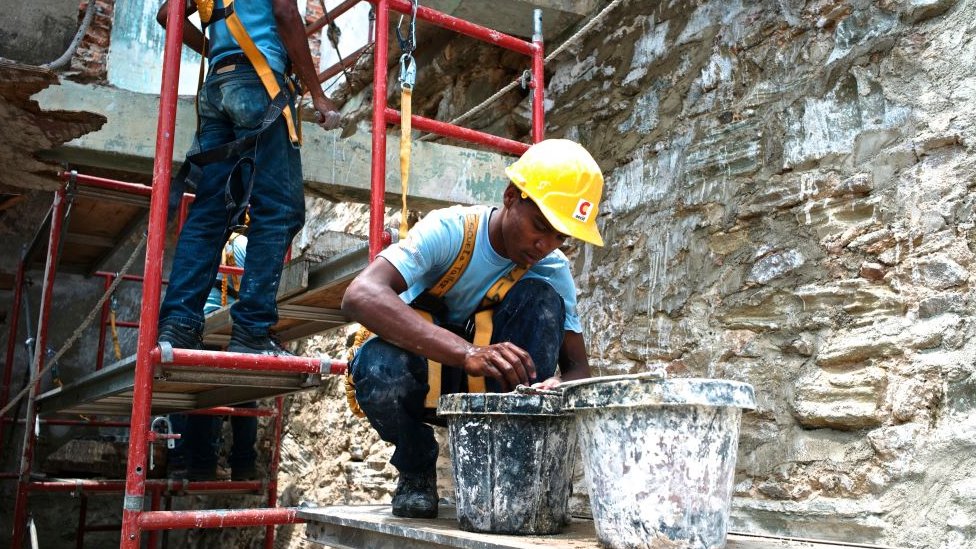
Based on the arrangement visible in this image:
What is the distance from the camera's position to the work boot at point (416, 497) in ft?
8.64

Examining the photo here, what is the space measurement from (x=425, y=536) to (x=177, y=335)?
1.30 meters

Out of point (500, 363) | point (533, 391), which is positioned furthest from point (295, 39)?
point (533, 391)

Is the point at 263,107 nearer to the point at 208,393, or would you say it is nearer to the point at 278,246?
the point at 278,246

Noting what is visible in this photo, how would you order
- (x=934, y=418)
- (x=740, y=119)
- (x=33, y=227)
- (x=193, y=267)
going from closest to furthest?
1. (x=934, y=418)
2. (x=193, y=267)
3. (x=740, y=119)
4. (x=33, y=227)

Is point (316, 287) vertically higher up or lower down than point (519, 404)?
higher up

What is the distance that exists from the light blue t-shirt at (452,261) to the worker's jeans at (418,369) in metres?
0.09

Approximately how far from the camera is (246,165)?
322 centimetres

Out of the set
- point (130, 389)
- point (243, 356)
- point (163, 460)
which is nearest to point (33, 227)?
point (163, 460)

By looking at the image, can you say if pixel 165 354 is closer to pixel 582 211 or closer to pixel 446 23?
pixel 582 211

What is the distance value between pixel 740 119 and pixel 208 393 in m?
2.66

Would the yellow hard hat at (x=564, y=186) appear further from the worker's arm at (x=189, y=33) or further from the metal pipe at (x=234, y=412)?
the metal pipe at (x=234, y=412)

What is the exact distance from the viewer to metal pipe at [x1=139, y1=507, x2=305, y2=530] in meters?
2.71

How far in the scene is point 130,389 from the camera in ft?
11.2

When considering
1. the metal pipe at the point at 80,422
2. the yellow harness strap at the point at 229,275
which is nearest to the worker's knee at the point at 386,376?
the yellow harness strap at the point at 229,275
